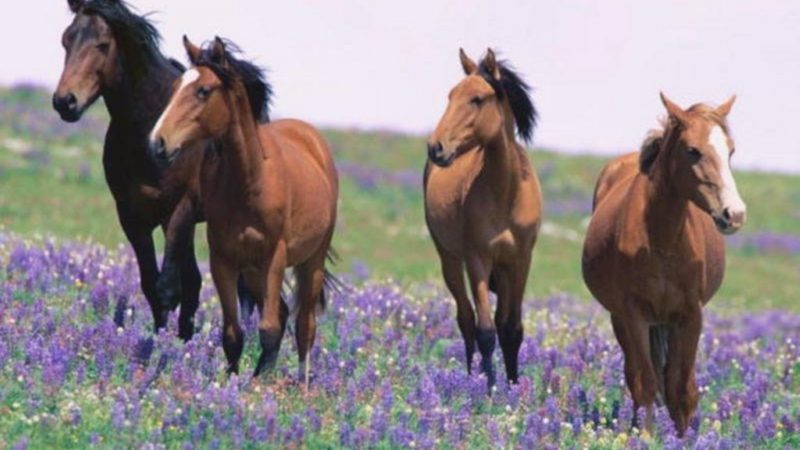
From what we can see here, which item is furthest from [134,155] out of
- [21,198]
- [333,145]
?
[333,145]

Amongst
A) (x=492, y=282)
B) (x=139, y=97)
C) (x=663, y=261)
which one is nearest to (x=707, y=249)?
(x=663, y=261)

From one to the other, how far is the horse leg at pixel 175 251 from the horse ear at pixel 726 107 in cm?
481

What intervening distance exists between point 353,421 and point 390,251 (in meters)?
Result: 25.8

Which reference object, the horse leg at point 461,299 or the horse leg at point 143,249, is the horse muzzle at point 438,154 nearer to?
the horse leg at point 461,299

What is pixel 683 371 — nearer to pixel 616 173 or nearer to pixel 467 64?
pixel 616 173

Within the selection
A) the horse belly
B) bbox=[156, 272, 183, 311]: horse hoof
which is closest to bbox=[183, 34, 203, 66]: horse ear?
bbox=[156, 272, 183, 311]: horse hoof

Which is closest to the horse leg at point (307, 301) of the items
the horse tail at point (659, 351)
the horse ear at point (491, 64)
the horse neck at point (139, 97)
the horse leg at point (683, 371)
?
the horse neck at point (139, 97)

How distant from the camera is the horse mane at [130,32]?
14664 mm

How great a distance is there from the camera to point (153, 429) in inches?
401

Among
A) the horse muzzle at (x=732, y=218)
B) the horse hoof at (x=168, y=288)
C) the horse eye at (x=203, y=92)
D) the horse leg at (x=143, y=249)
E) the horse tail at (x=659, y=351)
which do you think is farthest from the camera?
the horse leg at (x=143, y=249)

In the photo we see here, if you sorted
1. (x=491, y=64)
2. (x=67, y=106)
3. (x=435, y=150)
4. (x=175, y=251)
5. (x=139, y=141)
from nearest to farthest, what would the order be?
(x=435, y=150) < (x=67, y=106) < (x=175, y=251) < (x=491, y=64) < (x=139, y=141)

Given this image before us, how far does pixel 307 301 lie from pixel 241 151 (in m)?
2.02

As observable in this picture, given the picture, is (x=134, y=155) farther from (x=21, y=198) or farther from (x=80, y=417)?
(x=21, y=198)

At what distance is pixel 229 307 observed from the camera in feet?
42.5
